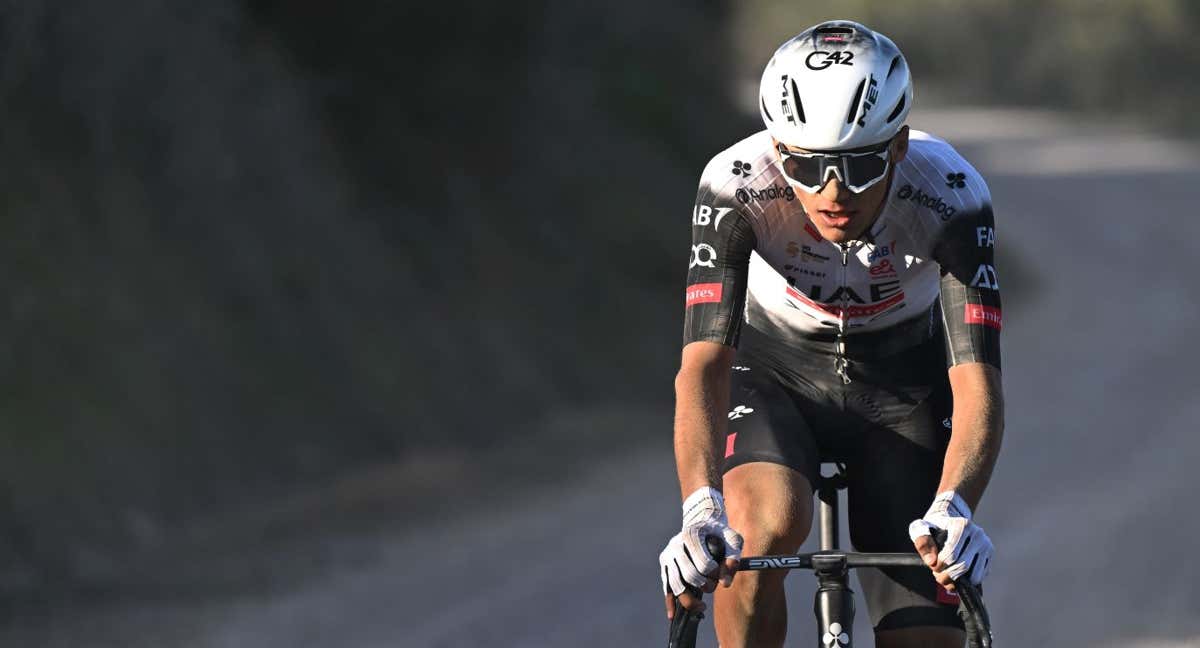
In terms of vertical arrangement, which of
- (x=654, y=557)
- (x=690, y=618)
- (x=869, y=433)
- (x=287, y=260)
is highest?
(x=287, y=260)

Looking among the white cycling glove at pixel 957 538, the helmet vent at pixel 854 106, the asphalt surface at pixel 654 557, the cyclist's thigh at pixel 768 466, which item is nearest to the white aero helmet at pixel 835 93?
the helmet vent at pixel 854 106

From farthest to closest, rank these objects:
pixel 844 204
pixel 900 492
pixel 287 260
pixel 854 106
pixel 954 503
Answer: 1. pixel 287 260
2. pixel 900 492
3. pixel 844 204
4. pixel 854 106
5. pixel 954 503

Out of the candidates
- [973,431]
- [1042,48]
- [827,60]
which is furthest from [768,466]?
[1042,48]

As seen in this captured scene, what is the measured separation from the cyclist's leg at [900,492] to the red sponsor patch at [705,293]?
549mm

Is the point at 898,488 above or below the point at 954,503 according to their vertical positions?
above

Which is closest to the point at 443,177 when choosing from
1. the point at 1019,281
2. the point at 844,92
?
the point at 1019,281

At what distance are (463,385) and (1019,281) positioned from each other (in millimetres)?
9982

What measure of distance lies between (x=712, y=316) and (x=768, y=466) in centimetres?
39

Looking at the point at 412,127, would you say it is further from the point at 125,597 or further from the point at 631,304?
the point at 125,597

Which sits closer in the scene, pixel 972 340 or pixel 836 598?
pixel 836 598

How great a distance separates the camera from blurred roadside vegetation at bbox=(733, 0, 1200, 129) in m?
46.7

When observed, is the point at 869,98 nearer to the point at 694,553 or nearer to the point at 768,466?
the point at 768,466

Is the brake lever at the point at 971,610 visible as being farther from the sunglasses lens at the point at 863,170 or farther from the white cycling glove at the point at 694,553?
the sunglasses lens at the point at 863,170

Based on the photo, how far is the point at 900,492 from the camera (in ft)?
14.6
